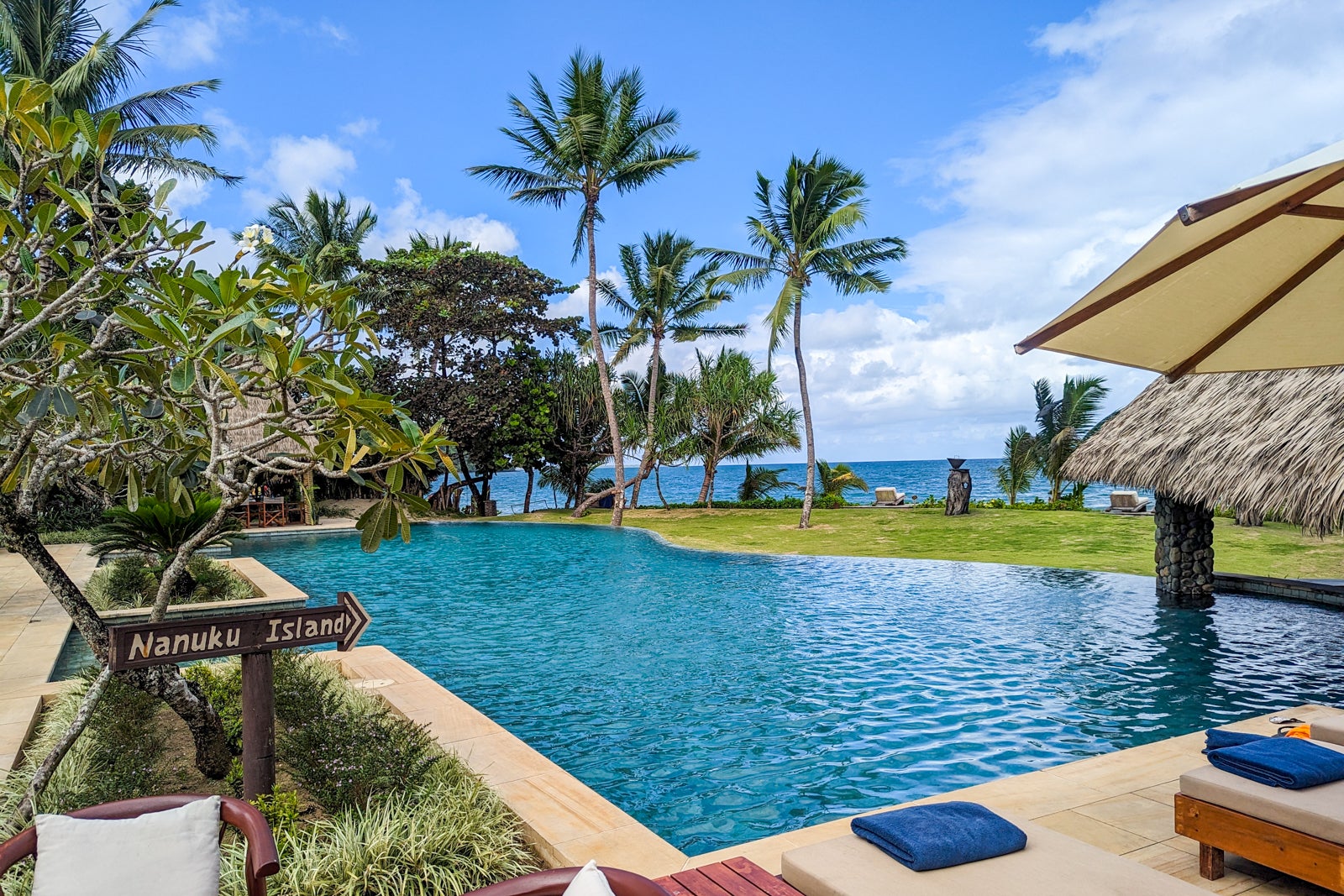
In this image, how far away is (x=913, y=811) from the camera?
2586mm

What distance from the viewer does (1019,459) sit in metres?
21.9

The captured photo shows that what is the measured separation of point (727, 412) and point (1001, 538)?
959 cm

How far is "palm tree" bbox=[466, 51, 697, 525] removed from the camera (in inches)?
728

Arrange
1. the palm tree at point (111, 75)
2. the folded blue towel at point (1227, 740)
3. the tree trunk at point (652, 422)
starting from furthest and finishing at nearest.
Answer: the tree trunk at point (652, 422) → the palm tree at point (111, 75) → the folded blue towel at point (1227, 740)

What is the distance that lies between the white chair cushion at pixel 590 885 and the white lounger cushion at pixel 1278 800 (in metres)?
2.42

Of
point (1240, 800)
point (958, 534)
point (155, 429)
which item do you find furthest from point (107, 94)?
point (1240, 800)

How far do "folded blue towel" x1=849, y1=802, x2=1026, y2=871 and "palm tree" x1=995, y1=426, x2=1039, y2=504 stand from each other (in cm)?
2087

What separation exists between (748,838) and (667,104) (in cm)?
1849

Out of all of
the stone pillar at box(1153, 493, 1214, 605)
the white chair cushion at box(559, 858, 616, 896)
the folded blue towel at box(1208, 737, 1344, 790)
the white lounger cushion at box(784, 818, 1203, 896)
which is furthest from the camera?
the stone pillar at box(1153, 493, 1214, 605)

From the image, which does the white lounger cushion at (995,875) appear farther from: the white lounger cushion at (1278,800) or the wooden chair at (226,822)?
the wooden chair at (226,822)

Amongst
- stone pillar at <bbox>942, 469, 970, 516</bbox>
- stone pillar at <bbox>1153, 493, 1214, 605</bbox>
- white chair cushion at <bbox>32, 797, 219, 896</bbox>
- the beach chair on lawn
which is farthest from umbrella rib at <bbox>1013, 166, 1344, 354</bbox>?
the beach chair on lawn

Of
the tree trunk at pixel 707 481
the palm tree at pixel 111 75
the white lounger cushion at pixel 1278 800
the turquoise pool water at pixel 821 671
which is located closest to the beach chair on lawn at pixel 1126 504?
the turquoise pool water at pixel 821 671

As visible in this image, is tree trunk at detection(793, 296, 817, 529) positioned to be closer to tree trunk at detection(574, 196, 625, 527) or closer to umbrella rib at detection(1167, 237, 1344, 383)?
tree trunk at detection(574, 196, 625, 527)

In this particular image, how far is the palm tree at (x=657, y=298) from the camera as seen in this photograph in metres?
22.8
